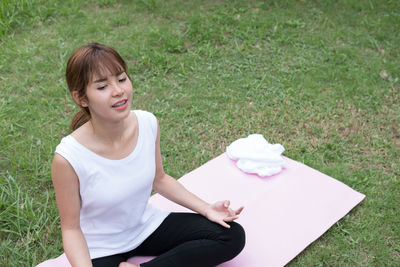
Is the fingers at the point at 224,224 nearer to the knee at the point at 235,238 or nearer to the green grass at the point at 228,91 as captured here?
the knee at the point at 235,238

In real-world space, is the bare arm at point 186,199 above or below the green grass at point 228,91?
Result: above

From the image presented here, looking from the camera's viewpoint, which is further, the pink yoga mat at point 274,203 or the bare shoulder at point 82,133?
the pink yoga mat at point 274,203

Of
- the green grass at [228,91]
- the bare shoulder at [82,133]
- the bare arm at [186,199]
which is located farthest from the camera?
the green grass at [228,91]

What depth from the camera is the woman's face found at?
1730 mm

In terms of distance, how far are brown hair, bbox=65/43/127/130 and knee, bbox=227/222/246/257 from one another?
98 cm

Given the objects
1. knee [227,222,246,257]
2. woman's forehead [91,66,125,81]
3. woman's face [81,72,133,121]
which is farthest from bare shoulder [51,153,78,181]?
knee [227,222,246,257]

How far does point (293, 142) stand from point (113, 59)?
1.90 m

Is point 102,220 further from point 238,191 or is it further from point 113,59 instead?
point 238,191

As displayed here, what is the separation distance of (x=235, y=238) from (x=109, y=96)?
972mm

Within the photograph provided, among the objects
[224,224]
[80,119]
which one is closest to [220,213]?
[224,224]

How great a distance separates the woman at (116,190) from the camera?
68.5 inches

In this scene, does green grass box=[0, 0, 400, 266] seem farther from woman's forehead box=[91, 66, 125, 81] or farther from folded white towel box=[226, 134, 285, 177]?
woman's forehead box=[91, 66, 125, 81]

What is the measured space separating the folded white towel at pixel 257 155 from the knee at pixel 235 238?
0.82 m

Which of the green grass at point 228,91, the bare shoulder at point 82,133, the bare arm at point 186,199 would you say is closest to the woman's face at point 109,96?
the bare shoulder at point 82,133
